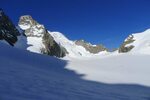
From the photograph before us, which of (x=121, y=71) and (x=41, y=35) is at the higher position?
(x=41, y=35)

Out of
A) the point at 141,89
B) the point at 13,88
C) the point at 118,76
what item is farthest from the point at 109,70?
the point at 13,88

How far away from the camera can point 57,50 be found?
147m

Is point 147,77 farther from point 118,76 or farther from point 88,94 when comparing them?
point 88,94

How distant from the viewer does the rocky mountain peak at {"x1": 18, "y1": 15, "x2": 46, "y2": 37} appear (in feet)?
453

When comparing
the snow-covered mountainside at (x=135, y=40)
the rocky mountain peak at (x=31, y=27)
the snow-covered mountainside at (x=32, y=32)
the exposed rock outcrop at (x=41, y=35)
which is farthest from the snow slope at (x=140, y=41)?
the rocky mountain peak at (x=31, y=27)

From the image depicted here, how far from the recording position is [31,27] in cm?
14900

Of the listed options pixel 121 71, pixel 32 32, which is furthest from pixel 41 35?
pixel 121 71

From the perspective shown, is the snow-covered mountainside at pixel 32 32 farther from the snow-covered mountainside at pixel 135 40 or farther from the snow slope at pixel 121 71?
the snow slope at pixel 121 71

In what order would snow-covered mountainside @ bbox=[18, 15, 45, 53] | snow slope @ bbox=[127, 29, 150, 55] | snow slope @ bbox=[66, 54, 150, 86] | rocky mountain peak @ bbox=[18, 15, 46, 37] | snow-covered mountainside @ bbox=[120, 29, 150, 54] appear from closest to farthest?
snow slope @ bbox=[66, 54, 150, 86] < snow slope @ bbox=[127, 29, 150, 55] < snow-covered mountainside @ bbox=[120, 29, 150, 54] < snow-covered mountainside @ bbox=[18, 15, 45, 53] < rocky mountain peak @ bbox=[18, 15, 46, 37]

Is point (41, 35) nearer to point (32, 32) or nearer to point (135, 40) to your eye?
point (32, 32)

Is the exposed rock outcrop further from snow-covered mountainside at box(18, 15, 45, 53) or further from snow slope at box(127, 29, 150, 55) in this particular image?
snow slope at box(127, 29, 150, 55)

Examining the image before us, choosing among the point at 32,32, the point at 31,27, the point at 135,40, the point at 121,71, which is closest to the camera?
the point at 121,71

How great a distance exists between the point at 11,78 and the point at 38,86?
970mm

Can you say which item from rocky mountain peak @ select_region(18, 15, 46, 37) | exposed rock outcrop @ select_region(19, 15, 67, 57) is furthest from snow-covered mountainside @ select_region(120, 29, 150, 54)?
rocky mountain peak @ select_region(18, 15, 46, 37)
